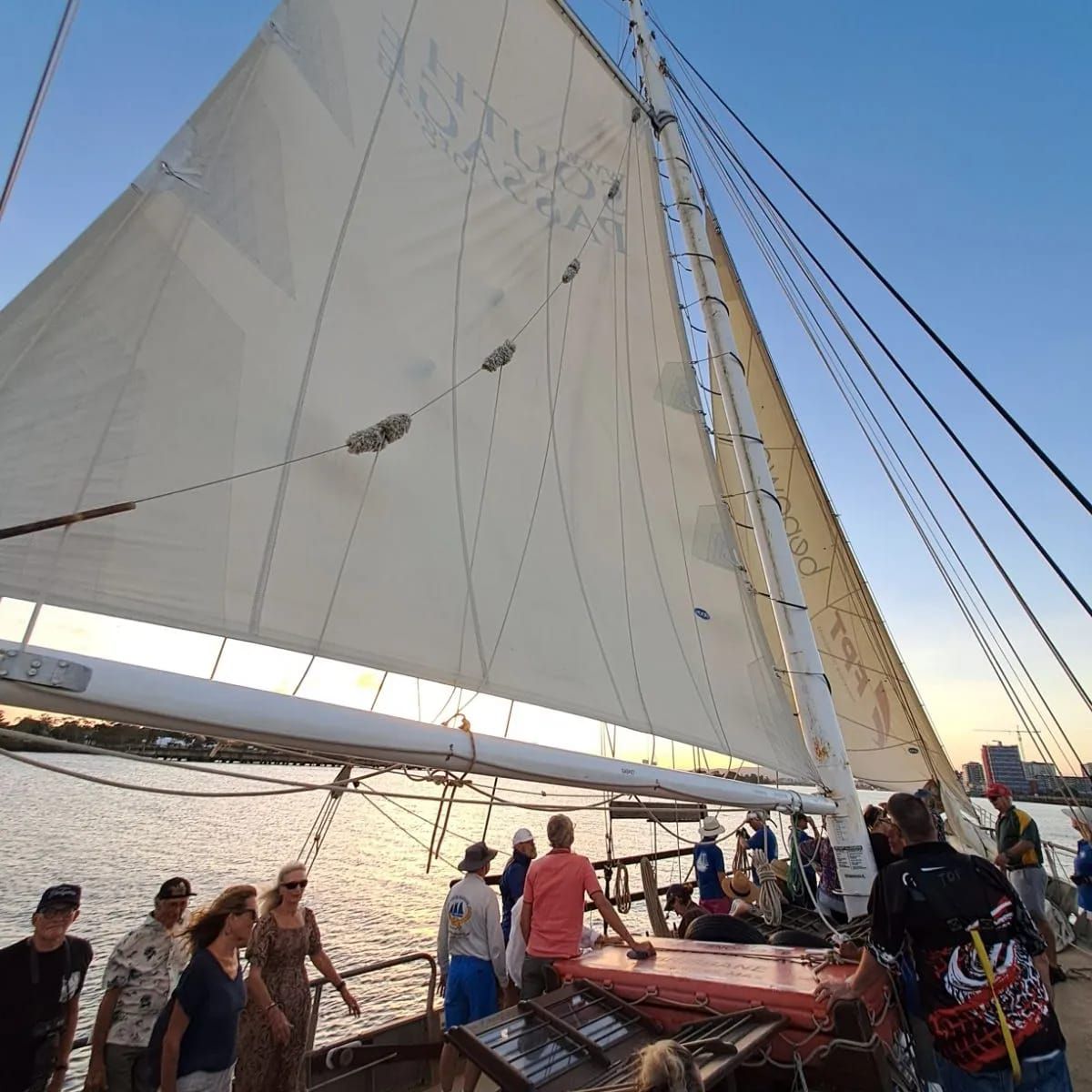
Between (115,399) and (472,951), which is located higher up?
(115,399)

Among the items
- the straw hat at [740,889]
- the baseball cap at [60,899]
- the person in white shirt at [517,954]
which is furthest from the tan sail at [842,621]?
the baseball cap at [60,899]

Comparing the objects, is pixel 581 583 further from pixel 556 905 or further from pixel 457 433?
pixel 556 905

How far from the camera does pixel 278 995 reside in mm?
3625

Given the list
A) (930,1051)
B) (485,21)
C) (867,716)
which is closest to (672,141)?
(485,21)

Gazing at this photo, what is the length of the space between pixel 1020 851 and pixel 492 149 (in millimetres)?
7751

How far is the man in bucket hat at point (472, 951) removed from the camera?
4.21m

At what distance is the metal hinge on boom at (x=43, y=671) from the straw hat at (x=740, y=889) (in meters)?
6.36

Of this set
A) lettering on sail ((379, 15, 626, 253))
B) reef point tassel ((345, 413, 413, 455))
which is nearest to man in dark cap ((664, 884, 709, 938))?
reef point tassel ((345, 413, 413, 455))

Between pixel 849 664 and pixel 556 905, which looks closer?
pixel 556 905

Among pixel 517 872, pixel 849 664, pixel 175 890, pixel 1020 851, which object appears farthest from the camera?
pixel 849 664

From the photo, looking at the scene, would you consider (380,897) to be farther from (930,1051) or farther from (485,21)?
(485,21)

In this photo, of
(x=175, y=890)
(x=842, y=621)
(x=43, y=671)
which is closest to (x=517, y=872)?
(x=175, y=890)

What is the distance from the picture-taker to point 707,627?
5227 mm

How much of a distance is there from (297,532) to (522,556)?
148 centimetres
